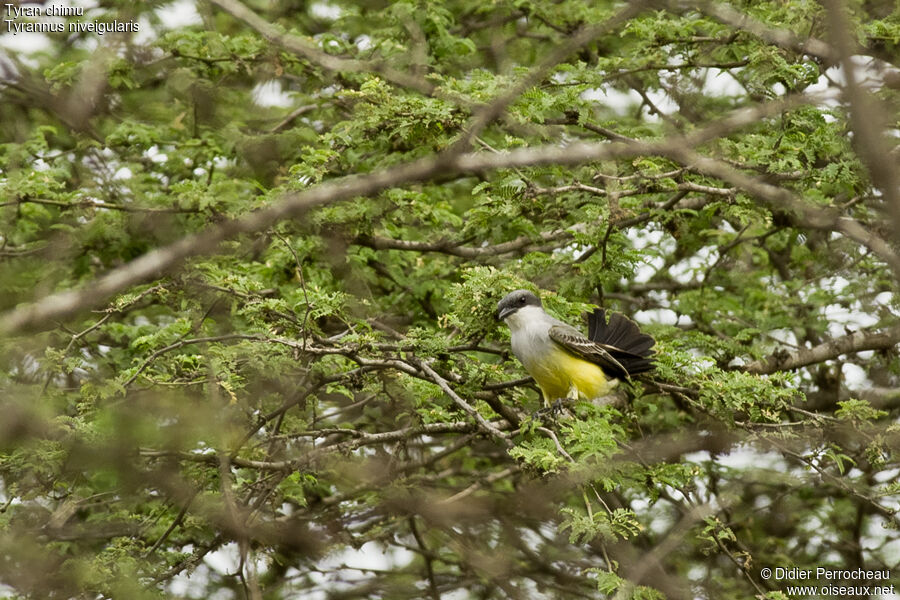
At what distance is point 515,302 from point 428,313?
143 centimetres

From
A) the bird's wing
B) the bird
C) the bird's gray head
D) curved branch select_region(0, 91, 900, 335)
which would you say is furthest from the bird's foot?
curved branch select_region(0, 91, 900, 335)

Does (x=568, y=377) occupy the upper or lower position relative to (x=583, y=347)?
lower

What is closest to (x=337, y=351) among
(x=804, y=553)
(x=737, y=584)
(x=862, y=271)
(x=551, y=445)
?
(x=551, y=445)

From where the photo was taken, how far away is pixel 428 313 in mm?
7047

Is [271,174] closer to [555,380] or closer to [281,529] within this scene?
[555,380]

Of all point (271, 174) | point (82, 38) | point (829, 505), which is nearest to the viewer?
point (271, 174)

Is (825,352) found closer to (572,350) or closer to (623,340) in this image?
(623,340)

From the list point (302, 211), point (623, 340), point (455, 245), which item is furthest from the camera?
point (455, 245)

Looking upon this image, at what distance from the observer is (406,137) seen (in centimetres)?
573

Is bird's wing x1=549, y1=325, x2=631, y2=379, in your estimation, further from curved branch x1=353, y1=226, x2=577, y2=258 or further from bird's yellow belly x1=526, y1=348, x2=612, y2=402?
curved branch x1=353, y1=226, x2=577, y2=258

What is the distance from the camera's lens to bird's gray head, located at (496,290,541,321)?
18.0ft

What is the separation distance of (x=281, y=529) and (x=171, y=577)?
6.83ft

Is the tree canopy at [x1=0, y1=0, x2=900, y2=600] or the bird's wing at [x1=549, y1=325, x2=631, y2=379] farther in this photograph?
the bird's wing at [x1=549, y1=325, x2=631, y2=379]

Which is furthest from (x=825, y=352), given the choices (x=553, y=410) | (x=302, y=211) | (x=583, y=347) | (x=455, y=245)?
(x=302, y=211)
